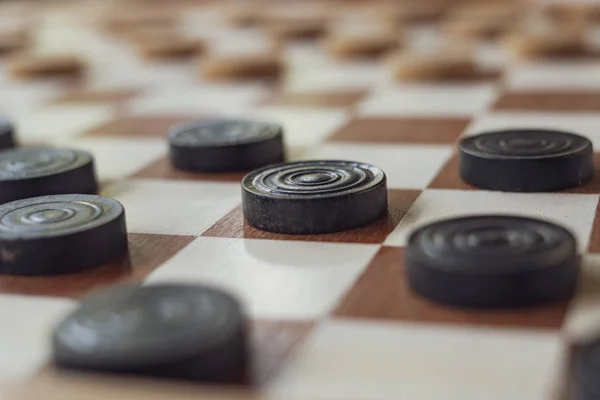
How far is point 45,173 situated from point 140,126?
69cm

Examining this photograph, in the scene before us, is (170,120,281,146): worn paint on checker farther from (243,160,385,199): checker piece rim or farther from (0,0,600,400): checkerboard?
(243,160,385,199): checker piece rim

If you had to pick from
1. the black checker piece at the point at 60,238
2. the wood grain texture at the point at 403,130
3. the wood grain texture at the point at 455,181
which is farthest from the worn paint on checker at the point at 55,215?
the wood grain texture at the point at 403,130

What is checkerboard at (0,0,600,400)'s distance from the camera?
995 millimetres

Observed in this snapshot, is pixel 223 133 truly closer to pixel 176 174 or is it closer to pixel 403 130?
pixel 176 174

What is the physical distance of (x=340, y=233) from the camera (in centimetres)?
146

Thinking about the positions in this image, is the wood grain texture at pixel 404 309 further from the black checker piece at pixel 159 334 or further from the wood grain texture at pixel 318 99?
the wood grain texture at pixel 318 99

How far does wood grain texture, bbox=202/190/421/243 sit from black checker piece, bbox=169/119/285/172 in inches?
9.9

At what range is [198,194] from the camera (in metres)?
1.75

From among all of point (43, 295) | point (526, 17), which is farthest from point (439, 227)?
point (526, 17)

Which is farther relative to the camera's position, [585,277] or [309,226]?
[309,226]

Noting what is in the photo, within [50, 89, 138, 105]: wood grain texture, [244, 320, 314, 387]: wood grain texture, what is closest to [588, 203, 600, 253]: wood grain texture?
[244, 320, 314, 387]: wood grain texture

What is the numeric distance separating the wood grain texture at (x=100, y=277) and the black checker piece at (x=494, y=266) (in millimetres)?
385

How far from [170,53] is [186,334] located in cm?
Answer: 253

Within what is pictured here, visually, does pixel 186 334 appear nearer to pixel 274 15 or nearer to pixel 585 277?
pixel 585 277
